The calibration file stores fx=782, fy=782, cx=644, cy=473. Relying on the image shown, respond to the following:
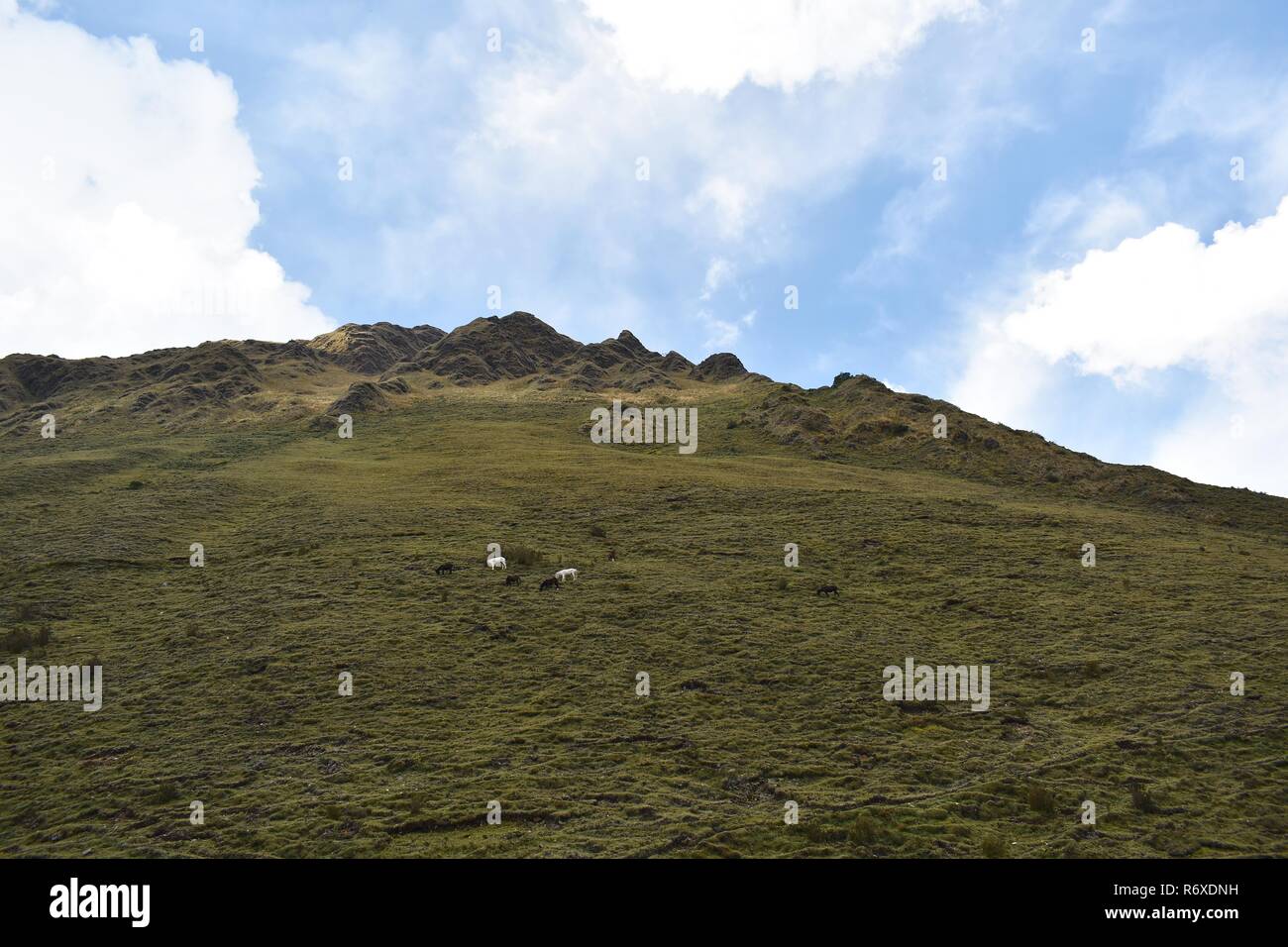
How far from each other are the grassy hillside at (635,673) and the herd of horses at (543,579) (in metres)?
0.71

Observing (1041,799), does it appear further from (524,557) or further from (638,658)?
(524,557)

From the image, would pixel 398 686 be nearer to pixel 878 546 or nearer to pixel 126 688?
pixel 126 688

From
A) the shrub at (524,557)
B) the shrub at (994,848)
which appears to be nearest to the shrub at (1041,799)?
the shrub at (994,848)

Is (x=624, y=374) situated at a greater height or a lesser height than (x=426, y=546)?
greater

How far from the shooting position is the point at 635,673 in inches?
852

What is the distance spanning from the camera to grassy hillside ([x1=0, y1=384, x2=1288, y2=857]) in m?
14.1

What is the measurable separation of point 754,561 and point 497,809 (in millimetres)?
20653

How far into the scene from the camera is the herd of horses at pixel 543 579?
1146 inches

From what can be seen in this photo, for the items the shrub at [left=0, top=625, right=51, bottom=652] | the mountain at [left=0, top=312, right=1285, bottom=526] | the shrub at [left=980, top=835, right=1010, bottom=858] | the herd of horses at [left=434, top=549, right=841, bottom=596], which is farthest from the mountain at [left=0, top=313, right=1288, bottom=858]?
the mountain at [left=0, top=312, right=1285, bottom=526]

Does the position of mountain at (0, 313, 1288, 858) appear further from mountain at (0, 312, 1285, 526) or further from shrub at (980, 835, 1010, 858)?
mountain at (0, 312, 1285, 526)

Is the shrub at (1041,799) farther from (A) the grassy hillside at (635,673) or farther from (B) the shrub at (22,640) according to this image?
(B) the shrub at (22,640)
